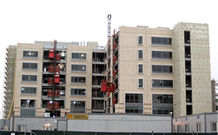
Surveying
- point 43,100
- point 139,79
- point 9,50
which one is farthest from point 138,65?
point 9,50

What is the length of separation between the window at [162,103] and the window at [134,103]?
352cm

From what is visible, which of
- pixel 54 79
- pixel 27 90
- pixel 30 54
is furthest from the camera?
pixel 54 79

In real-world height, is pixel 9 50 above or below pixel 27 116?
above

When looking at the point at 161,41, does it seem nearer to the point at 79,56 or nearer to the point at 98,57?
the point at 98,57

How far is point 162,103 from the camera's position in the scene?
101 meters

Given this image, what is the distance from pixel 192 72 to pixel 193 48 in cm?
619

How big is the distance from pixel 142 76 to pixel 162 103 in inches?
346

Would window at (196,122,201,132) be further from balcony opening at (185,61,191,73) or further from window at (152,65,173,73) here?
window at (152,65,173,73)

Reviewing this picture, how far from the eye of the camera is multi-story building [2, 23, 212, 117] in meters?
98.2

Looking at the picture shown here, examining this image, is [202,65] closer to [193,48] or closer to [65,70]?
[193,48]

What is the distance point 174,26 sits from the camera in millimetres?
104375

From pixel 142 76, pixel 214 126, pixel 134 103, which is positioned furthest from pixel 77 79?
pixel 214 126

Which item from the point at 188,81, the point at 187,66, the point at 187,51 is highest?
the point at 187,51

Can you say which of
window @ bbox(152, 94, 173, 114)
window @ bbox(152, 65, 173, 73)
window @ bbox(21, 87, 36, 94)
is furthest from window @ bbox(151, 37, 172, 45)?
window @ bbox(21, 87, 36, 94)
